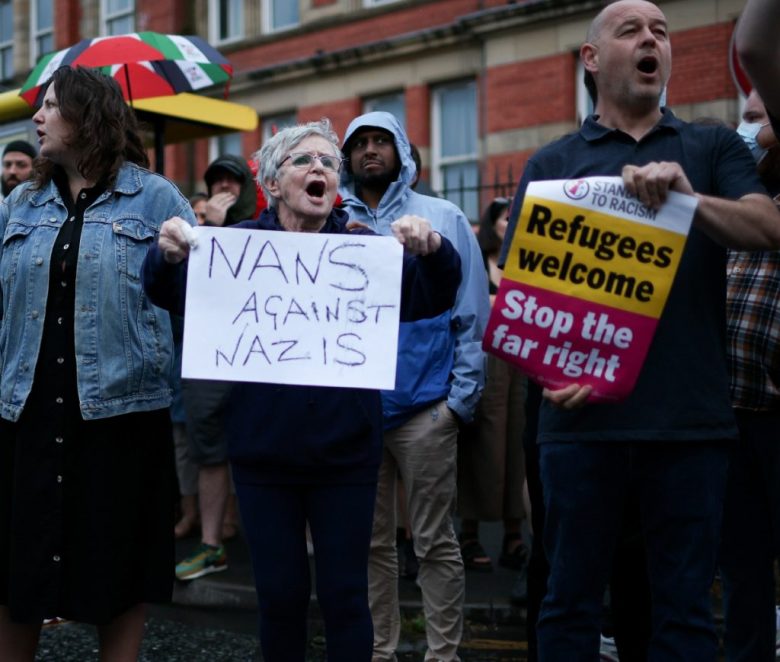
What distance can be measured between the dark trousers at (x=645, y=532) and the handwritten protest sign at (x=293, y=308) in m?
0.61

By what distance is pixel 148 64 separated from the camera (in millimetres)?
7672

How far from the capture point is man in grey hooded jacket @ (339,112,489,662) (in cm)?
480

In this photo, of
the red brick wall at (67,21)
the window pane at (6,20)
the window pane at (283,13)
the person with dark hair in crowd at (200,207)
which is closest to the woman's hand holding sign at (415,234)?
the person with dark hair in crowd at (200,207)

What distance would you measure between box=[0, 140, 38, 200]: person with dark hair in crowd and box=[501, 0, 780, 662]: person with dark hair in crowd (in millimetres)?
4719

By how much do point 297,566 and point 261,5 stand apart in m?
19.3

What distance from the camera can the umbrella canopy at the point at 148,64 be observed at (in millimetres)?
7520

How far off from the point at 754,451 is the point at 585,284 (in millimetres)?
966

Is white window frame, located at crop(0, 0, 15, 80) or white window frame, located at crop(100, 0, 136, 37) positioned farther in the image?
white window frame, located at crop(0, 0, 15, 80)

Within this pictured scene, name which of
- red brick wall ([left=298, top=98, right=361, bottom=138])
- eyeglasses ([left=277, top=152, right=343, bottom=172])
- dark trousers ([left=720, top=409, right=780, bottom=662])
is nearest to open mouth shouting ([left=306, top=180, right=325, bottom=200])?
eyeglasses ([left=277, top=152, right=343, bottom=172])

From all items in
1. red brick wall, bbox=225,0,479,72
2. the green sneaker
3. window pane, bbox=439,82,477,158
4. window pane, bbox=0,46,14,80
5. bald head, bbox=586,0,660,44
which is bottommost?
the green sneaker

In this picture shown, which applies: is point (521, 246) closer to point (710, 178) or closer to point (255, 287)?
point (710, 178)

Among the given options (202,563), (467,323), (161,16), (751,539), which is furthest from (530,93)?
(751,539)

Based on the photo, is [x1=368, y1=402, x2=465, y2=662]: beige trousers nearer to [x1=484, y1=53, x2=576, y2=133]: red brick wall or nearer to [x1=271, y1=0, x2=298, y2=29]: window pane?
[x1=484, y1=53, x2=576, y2=133]: red brick wall

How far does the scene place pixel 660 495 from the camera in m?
3.26
